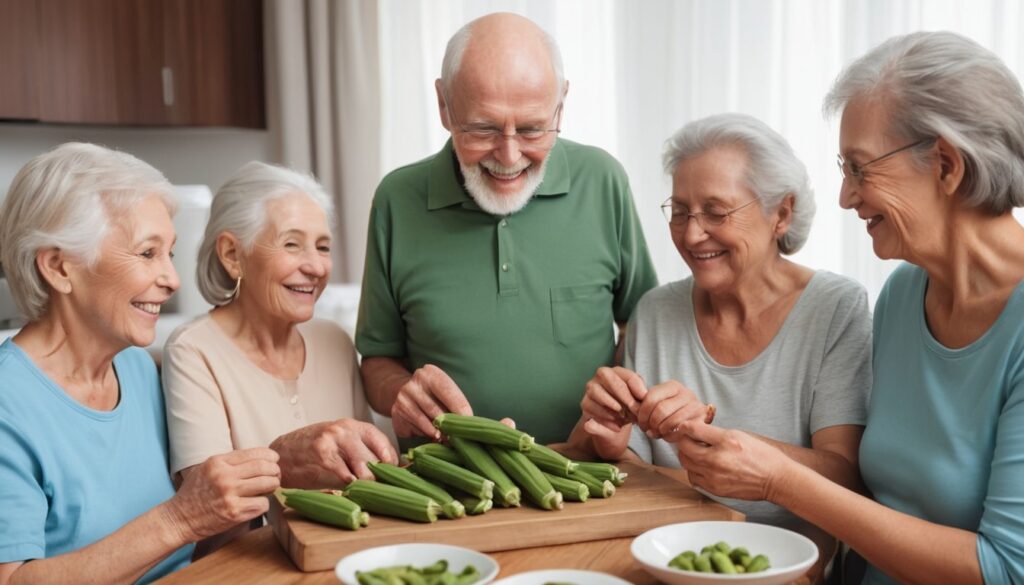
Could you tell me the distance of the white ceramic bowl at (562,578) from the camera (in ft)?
4.68

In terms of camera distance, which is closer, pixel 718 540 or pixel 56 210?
pixel 718 540

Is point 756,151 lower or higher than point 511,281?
higher

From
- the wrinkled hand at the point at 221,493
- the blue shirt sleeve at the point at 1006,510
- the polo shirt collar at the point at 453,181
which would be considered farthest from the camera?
the polo shirt collar at the point at 453,181

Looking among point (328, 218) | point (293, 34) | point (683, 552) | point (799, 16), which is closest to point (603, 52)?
point (799, 16)

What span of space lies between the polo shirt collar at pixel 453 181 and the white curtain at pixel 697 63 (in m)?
1.46

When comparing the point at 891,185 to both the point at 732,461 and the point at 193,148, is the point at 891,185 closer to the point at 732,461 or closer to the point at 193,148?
the point at 732,461

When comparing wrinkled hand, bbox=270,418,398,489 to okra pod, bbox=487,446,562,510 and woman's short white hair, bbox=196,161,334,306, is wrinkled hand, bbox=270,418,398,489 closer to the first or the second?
okra pod, bbox=487,446,562,510

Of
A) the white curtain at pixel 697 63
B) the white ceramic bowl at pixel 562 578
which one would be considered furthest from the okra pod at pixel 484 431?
the white curtain at pixel 697 63

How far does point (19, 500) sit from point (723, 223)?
1.40 m

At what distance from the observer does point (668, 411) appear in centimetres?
187

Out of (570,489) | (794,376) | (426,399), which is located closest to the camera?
(570,489)

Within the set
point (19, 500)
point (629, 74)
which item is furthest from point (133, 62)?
point (19, 500)

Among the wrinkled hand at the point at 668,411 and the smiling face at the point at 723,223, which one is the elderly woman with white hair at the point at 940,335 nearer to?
the wrinkled hand at the point at 668,411

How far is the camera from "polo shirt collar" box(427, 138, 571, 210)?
102 inches
